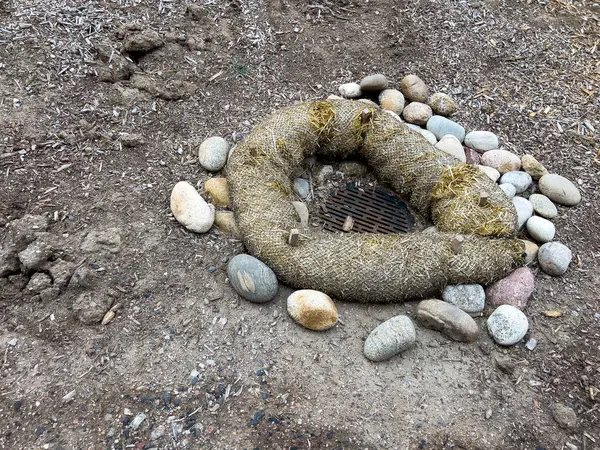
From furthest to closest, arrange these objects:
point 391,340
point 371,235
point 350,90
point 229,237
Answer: point 350,90 → point 229,237 → point 371,235 → point 391,340

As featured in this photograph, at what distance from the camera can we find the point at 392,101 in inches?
173

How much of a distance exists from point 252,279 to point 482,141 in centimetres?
247

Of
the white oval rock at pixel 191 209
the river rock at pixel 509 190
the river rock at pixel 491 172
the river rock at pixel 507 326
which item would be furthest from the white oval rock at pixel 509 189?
the white oval rock at pixel 191 209

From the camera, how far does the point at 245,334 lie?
296 cm

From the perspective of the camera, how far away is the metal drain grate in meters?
3.69

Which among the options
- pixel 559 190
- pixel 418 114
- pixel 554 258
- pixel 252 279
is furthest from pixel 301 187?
pixel 559 190

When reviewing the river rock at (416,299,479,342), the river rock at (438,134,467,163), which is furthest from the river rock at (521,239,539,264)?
the river rock at (438,134,467,163)

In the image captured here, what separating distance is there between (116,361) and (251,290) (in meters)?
0.85

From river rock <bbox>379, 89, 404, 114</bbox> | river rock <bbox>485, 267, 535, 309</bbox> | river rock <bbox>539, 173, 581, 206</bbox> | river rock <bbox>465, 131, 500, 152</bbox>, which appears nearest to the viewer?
river rock <bbox>485, 267, 535, 309</bbox>

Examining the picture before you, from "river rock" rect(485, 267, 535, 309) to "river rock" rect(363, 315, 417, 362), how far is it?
722 mm

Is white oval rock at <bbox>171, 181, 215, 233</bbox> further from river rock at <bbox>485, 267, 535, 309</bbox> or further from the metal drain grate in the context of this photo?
river rock at <bbox>485, 267, 535, 309</bbox>

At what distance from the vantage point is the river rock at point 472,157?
4.10m

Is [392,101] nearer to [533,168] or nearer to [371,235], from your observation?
[533,168]

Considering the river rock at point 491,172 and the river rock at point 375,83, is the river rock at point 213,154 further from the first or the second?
the river rock at point 491,172
